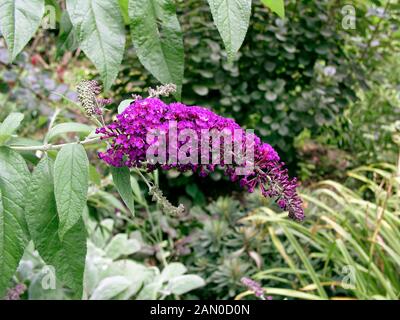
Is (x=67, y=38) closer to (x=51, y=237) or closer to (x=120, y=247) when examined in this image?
(x=51, y=237)

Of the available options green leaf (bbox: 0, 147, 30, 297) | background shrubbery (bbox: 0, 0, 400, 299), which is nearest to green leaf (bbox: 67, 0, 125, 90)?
green leaf (bbox: 0, 147, 30, 297)

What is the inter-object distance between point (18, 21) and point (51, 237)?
34 cm

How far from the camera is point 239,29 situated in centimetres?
70

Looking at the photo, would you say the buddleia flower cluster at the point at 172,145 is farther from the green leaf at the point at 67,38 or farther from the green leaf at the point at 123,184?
the green leaf at the point at 67,38

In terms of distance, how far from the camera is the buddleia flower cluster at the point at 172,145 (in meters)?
0.83

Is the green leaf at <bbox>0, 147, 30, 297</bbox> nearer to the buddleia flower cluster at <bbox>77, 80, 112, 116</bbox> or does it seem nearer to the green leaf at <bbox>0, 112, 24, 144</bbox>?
the green leaf at <bbox>0, 112, 24, 144</bbox>

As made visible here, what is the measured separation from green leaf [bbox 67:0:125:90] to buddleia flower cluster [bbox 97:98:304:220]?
117mm

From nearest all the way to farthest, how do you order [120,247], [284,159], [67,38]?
[67,38] < [120,247] < [284,159]

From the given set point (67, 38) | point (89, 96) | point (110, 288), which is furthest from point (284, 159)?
point (89, 96)

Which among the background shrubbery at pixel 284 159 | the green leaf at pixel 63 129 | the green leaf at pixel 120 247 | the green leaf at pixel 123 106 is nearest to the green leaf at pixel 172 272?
the background shrubbery at pixel 284 159

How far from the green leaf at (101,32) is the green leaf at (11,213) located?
255mm

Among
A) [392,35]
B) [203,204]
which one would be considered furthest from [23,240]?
[392,35]

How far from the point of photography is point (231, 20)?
698 millimetres

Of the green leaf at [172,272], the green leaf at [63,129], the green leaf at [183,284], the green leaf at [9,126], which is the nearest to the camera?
the green leaf at [9,126]
